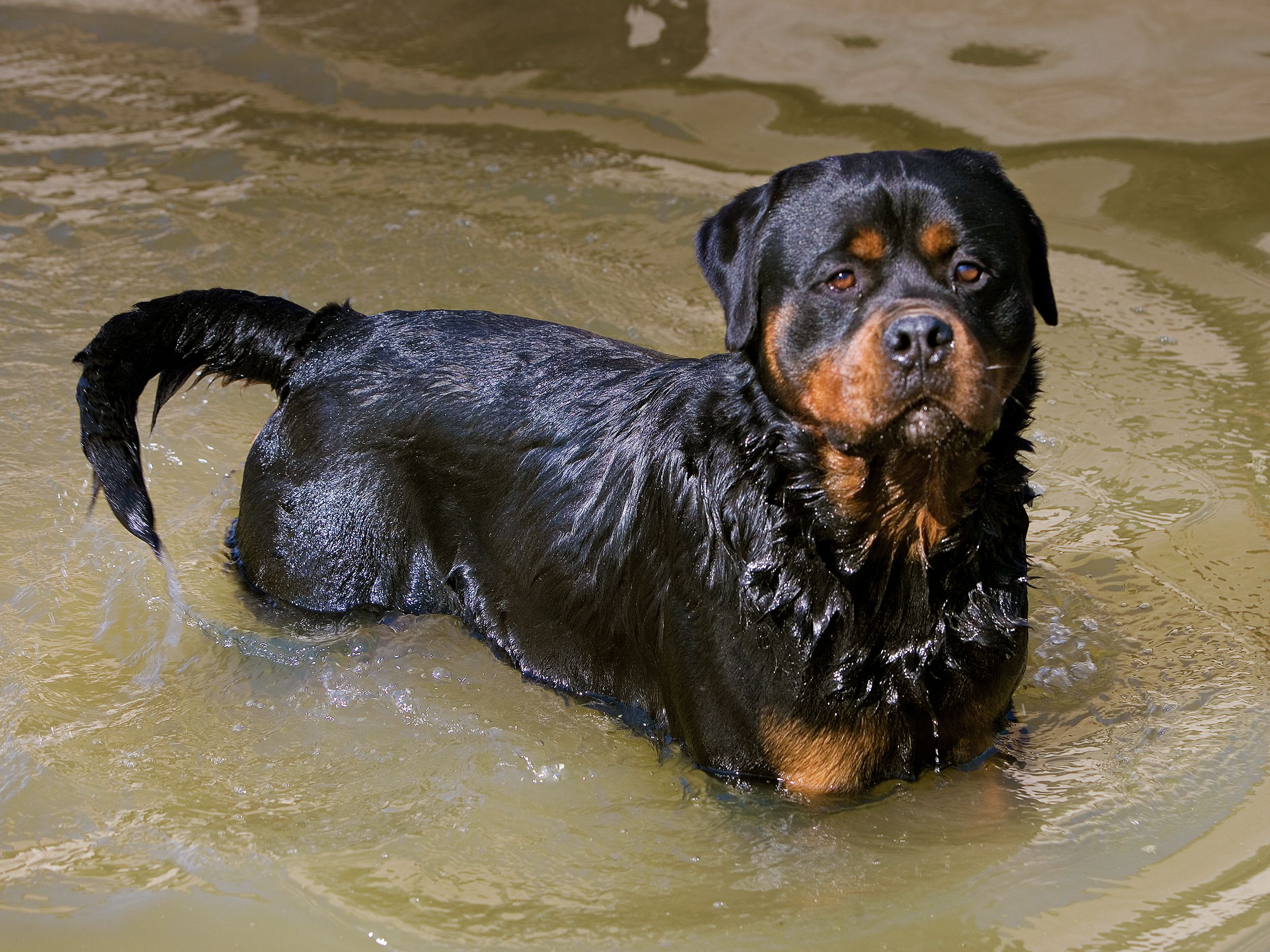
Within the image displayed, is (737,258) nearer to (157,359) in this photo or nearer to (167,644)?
(157,359)

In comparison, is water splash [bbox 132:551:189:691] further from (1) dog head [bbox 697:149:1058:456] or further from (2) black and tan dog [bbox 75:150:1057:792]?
(1) dog head [bbox 697:149:1058:456]

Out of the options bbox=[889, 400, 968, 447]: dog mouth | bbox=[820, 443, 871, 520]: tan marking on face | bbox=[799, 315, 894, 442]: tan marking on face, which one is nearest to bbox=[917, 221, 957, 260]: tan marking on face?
bbox=[799, 315, 894, 442]: tan marking on face

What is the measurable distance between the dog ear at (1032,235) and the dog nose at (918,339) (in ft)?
1.75

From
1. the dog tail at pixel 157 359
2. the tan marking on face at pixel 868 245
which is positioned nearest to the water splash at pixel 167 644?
the dog tail at pixel 157 359

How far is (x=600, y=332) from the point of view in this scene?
221 inches

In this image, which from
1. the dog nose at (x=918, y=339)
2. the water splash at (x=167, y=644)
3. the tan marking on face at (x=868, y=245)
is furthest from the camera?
the water splash at (x=167, y=644)

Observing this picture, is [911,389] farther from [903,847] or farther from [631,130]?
[631,130]

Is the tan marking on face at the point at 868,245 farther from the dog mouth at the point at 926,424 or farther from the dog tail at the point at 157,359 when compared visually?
the dog tail at the point at 157,359

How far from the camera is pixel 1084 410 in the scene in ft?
16.5

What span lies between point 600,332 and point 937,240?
2993 millimetres

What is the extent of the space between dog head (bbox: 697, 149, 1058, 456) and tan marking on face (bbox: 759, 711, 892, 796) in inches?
27.2

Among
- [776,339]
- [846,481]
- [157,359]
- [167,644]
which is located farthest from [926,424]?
[167,644]

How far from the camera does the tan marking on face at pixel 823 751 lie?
2.95m

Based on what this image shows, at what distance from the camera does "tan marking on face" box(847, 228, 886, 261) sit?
2.75 meters
